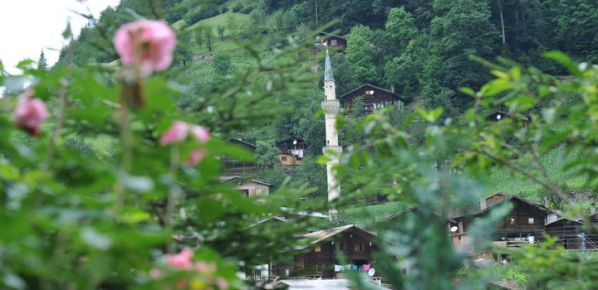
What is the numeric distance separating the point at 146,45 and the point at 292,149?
163 ft

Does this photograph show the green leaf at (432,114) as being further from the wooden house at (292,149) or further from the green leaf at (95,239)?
the wooden house at (292,149)

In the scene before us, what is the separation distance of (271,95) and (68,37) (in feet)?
3.90

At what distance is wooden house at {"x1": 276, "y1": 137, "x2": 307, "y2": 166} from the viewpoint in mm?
50109

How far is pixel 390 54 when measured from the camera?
6294 centimetres

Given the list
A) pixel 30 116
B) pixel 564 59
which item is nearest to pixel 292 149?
pixel 564 59

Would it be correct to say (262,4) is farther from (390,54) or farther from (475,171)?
(475,171)

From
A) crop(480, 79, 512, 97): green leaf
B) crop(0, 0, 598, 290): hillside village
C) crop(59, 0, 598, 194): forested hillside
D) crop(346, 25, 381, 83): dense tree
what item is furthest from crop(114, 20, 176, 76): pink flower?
crop(346, 25, 381, 83): dense tree

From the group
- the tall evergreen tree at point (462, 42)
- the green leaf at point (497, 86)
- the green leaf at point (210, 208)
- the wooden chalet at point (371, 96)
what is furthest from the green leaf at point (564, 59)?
the tall evergreen tree at point (462, 42)

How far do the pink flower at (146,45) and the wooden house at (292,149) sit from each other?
48.1 m

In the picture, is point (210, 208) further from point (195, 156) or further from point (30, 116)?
point (30, 116)

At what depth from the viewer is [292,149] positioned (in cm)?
5128

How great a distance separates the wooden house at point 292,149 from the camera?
1973 inches

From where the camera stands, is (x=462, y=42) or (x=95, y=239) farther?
(x=462, y=42)

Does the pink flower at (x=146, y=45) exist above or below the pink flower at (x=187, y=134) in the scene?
above
